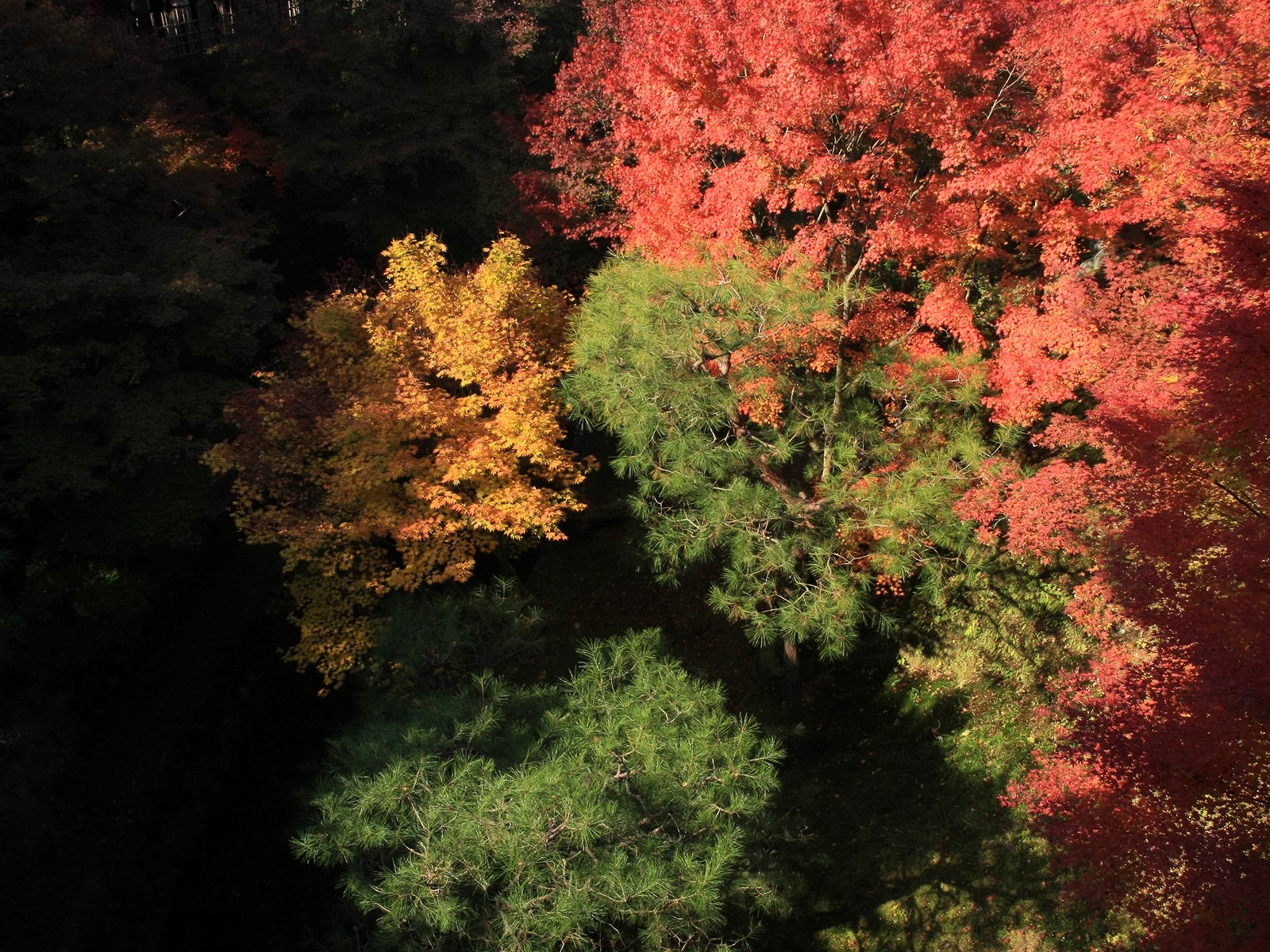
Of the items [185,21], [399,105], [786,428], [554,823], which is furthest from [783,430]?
[185,21]

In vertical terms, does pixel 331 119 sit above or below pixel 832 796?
above

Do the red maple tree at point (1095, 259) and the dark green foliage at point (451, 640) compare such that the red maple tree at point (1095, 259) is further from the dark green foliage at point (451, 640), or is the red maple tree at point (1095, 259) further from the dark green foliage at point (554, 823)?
the dark green foliage at point (451, 640)

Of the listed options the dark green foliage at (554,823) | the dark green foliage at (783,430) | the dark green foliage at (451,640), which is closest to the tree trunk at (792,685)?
the dark green foliage at (783,430)

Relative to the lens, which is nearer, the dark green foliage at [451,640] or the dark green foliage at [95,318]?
the dark green foliage at [451,640]

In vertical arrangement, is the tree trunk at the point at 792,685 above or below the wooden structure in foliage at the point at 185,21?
below

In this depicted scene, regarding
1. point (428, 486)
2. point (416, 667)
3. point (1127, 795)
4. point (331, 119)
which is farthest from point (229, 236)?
point (1127, 795)

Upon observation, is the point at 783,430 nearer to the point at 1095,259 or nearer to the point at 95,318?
the point at 1095,259

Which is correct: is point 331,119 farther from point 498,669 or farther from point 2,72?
point 498,669
